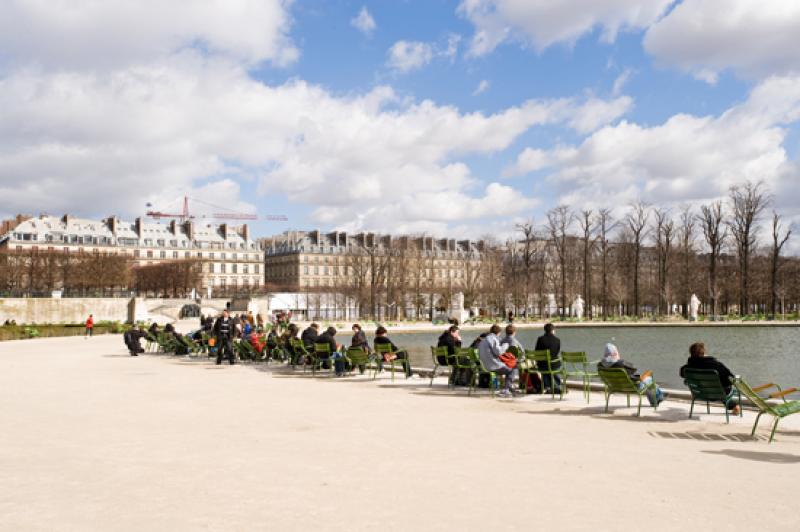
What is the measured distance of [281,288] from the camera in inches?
3954

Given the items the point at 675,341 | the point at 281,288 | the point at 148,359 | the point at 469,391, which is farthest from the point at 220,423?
the point at 281,288

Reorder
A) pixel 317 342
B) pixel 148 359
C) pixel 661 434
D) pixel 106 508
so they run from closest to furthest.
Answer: pixel 106 508, pixel 661 434, pixel 317 342, pixel 148 359

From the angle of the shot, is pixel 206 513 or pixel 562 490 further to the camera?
pixel 562 490

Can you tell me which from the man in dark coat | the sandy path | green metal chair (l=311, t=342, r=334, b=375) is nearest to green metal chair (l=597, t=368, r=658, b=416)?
the sandy path

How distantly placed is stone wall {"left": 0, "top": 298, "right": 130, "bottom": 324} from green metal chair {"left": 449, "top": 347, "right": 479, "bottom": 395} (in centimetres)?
4751

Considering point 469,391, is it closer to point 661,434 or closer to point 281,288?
point 661,434

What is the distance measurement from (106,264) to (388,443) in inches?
2623

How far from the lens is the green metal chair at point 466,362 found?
12702 mm

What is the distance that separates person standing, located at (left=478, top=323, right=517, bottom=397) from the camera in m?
12.0

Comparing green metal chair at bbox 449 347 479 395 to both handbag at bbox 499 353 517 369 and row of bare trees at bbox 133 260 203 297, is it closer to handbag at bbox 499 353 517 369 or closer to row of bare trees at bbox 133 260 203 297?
handbag at bbox 499 353 517 369

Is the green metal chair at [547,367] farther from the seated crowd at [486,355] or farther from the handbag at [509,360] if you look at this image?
the handbag at [509,360]

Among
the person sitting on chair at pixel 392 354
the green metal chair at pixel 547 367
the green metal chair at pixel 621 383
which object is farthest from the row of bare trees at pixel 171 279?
the green metal chair at pixel 621 383

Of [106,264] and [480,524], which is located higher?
[106,264]

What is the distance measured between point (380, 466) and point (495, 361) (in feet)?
18.3
